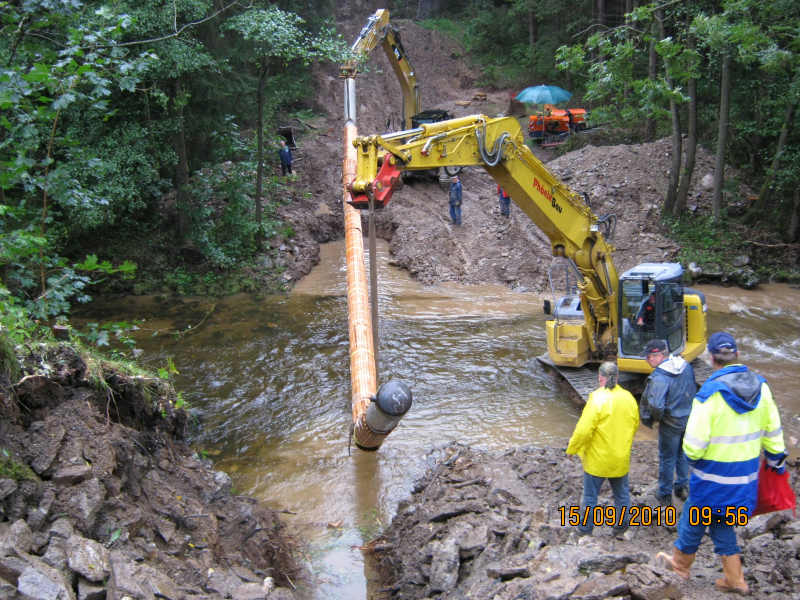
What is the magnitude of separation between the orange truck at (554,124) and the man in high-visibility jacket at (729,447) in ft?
63.7

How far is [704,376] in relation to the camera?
8.73m

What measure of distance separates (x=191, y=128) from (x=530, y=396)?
1126 centimetres

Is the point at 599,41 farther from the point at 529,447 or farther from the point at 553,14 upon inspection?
the point at 553,14

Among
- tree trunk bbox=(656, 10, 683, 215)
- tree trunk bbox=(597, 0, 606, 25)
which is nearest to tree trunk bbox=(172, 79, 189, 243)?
tree trunk bbox=(656, 10, 683, 215)

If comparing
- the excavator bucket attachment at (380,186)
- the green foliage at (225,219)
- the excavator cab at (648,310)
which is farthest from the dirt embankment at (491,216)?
the excavator bucket attachment at (380,186)

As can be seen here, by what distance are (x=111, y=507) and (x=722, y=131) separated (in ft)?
51.9

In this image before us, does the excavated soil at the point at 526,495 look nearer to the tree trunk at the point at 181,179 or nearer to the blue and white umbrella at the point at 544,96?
the tree trunk at the point at 181,179

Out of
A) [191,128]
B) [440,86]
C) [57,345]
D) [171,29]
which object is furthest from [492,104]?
[57,345]

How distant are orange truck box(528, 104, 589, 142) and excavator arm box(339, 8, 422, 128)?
4.67 meters

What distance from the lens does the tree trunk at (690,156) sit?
15.8 metres

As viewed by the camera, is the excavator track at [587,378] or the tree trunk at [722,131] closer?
the excavator track at [587,378]

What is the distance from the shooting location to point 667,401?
5605mm
